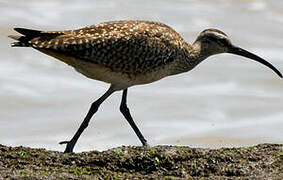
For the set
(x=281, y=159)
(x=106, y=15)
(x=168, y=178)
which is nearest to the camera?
(x=168, y=178)

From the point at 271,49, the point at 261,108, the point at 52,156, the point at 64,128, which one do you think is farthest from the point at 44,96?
the point at 52,156

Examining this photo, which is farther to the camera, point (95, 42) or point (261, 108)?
point (261, 108)

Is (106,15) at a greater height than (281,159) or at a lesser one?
greater

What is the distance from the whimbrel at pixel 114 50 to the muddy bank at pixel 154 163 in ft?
5.04

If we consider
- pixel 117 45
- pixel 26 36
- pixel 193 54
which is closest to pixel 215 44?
pixel 193 54

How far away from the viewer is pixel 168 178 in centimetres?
920

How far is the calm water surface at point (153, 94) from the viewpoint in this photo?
49.9 feet

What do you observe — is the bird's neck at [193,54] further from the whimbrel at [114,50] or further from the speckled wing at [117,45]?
the speckled wing at [117,45]

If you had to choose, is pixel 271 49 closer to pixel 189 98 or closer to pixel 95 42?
pixel 189 98

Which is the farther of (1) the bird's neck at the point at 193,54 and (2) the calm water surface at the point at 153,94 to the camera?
(2) the calm water surface at the point at 153,94

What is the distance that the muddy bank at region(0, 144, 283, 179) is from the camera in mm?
9406

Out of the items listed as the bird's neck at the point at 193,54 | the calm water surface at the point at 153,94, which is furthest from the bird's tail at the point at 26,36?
the calm water surface at the point at 153,94

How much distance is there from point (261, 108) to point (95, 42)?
582 centimetres

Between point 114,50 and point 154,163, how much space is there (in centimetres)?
197
